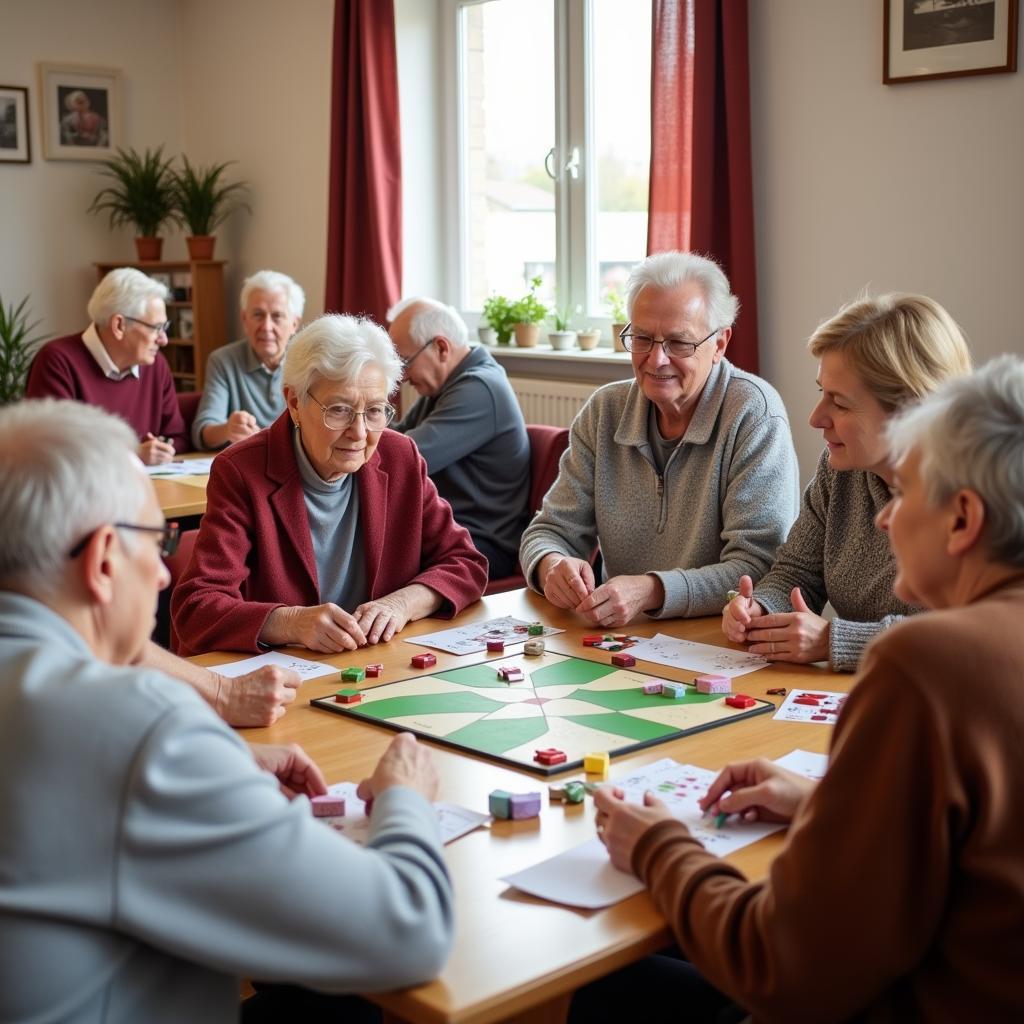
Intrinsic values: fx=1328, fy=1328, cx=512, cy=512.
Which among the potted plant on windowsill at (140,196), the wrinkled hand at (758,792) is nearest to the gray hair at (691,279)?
the wrinkled hand at (758,792)

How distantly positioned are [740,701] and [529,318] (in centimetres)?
379

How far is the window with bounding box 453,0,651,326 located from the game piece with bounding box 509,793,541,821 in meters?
3.89

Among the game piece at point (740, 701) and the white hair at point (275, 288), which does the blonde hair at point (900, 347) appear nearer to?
the game piece at point (740, 701)

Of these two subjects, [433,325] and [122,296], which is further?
[122,296]

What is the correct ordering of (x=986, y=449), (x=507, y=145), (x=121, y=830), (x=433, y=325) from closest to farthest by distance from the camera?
(x=121, y=830), (x=986, y=449), (x=433, y=325), (x=507, y=145)

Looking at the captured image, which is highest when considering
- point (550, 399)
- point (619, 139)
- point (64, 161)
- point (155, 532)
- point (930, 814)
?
point (64, 161)

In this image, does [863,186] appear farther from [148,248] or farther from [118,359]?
[148,248]

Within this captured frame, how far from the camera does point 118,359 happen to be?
508 centimetres

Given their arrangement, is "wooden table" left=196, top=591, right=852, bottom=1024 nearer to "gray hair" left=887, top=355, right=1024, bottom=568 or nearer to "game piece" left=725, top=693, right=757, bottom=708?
"game piece" left=725, top=693, right=757, bottom=708

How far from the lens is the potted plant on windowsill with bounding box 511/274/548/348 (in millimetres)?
5684

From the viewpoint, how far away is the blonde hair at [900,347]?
2.39 m

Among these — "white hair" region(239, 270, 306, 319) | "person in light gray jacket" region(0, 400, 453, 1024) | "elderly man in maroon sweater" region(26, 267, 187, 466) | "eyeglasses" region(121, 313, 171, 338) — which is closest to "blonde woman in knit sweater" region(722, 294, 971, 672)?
"person in light gray jacket" region(0, 400, 453, 1024)

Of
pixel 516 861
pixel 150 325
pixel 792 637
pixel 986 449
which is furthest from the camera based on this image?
pixel 150 325

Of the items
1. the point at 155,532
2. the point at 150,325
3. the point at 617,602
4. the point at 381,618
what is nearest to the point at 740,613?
the point at 617,602
